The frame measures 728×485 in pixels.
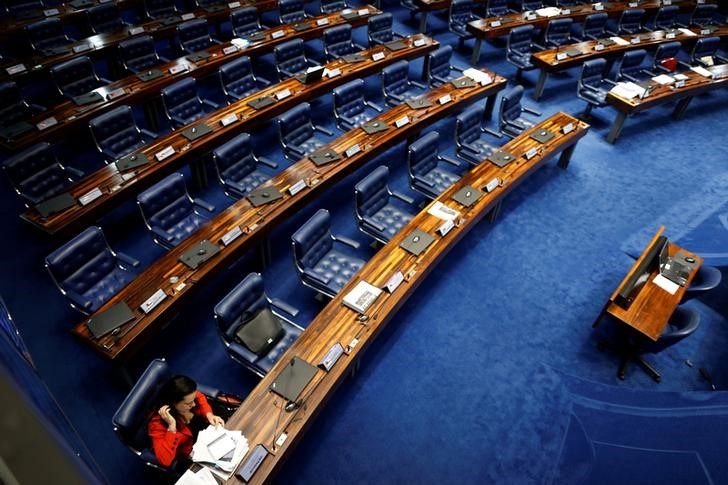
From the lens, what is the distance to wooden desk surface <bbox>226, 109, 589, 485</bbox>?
3559mm

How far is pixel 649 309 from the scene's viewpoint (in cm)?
472

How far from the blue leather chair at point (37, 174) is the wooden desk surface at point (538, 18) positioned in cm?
707

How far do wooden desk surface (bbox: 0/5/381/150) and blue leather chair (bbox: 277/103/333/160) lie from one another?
1.95 m

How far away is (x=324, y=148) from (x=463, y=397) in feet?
10.6

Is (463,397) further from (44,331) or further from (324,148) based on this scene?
(44,331)

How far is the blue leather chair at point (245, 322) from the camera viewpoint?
162 inches

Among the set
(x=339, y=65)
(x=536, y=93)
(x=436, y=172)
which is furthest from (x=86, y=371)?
(x=536, y=93)

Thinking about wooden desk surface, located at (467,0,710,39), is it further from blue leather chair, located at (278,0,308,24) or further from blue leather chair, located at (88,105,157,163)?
blue leather chair, located at (88,105,157,163)

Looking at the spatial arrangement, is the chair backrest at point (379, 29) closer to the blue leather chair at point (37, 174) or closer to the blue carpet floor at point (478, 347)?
the blue carpet floor at point (478, 347)

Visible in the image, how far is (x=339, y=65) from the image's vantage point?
25.0 ft

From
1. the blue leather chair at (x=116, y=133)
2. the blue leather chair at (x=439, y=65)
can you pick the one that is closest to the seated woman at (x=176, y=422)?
the blue leather chair at (x=116, y=133)

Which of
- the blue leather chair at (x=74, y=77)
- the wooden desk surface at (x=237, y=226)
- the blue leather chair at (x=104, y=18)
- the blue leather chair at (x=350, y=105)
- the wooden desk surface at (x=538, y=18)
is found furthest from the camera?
the wooden desk surface at (x=538, y=18)

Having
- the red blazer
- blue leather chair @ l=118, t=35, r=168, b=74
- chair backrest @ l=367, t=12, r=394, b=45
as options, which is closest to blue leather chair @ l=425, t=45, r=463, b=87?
chair backrest @ l=367, t=12, r=394, b=45

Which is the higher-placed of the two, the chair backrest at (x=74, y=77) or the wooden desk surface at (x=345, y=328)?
the chair backrest at (x=74, y=77)
